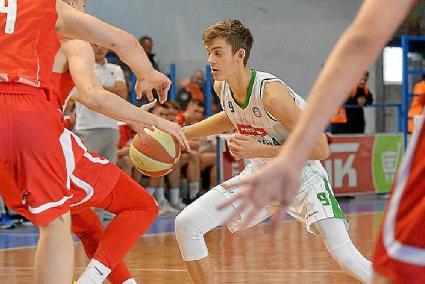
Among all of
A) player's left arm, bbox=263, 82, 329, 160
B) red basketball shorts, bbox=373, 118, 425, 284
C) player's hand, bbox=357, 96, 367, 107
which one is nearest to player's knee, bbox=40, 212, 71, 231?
player's left arm, bbox=263, 82, 329, 160

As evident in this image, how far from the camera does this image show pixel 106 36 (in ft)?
14.7

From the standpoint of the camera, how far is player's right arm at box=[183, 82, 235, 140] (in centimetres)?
578

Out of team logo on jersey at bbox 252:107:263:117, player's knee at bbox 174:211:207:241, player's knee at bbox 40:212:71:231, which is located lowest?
player's knee at bbox 174:211:207:241

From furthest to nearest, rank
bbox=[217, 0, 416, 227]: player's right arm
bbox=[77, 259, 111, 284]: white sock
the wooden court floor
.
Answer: the wooden court floor, bbox=[77, 259, 111, 284]: white sock, bbox=[217, 0, 416, 227]: player's right arm

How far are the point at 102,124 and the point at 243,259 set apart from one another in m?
2.72

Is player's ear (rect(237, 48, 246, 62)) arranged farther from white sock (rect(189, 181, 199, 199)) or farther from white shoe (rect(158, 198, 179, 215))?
white sock (rect(189, 181, 199, 199))

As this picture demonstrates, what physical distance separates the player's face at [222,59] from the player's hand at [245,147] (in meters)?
0.44

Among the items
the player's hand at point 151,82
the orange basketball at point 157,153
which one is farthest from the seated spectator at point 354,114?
the player's hand at point 151,82

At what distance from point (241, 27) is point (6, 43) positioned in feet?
5.74

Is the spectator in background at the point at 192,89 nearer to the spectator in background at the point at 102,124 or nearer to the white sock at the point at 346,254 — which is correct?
the spectator in background at the point at 102,124

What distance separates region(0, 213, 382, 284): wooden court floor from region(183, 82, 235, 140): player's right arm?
151 cm

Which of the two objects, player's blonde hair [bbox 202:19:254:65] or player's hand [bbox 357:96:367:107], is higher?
player's blonde hair [bbox 202:19:254:65]

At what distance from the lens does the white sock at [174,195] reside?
478 inches

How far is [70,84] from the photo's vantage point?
508cm
